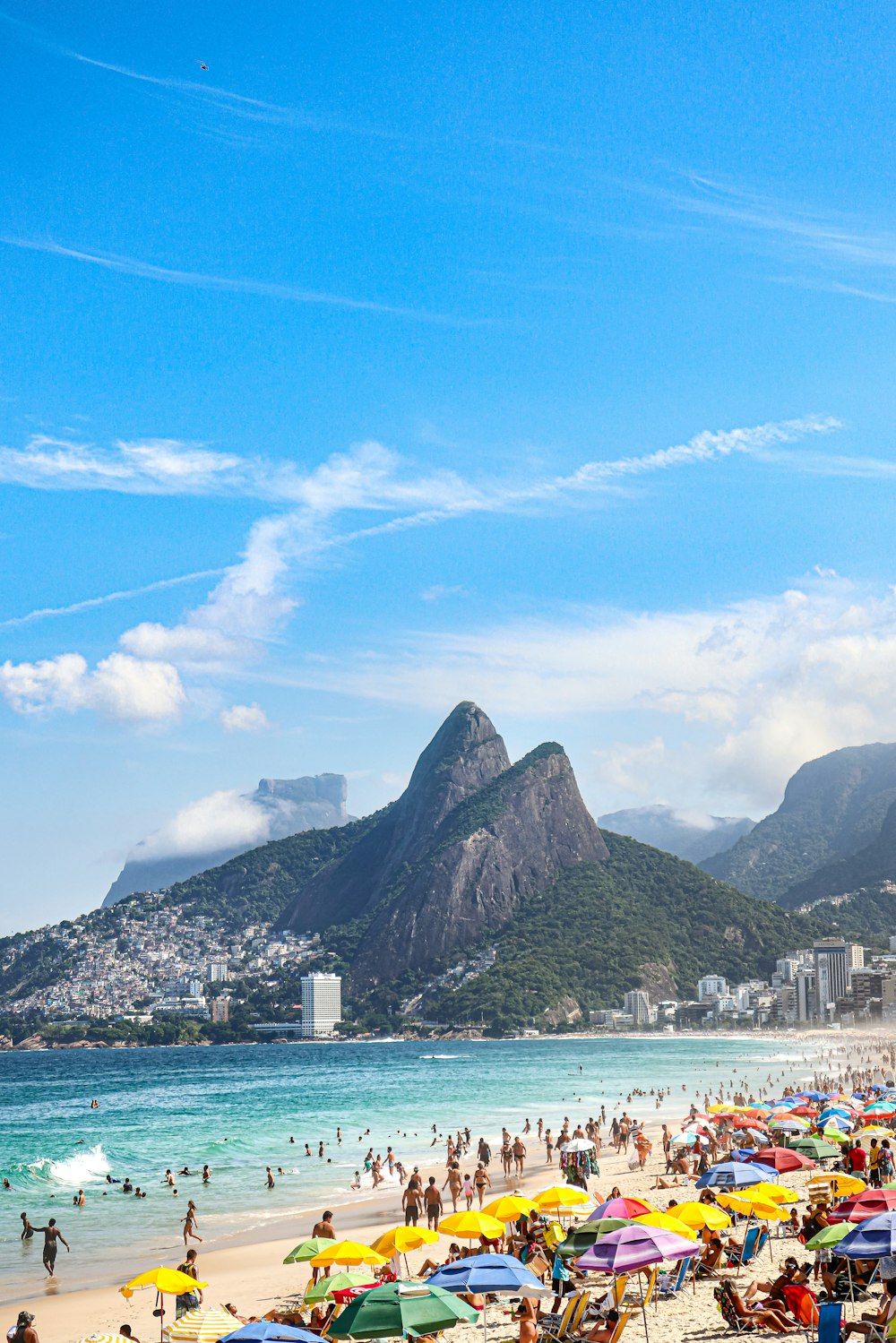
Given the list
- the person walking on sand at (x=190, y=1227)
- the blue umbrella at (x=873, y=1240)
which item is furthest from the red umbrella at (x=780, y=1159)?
the person walking on sand at (x=190, y=1227)

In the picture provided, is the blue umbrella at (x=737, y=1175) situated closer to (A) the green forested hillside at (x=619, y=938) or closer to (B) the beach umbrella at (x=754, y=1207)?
(B) the beach umbrella at (x=754, y=1207)

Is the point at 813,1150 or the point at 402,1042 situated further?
the point at 402,1042

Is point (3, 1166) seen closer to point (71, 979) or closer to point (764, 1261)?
point (764, 1261)

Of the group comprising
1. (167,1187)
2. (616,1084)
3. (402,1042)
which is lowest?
(402,1042)

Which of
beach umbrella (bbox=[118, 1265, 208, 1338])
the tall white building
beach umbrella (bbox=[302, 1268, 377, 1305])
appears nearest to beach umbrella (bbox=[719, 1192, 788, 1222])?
beach umbrella (bbox=[302, 1268, 377, 1305])

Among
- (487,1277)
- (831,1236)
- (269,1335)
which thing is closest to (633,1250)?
(487,1277)

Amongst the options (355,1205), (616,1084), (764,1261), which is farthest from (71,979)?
(764,1261)

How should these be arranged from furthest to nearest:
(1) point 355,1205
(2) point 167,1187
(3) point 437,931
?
(3) point 437,931, (2) point 167,1187, (1) point 355,1205
